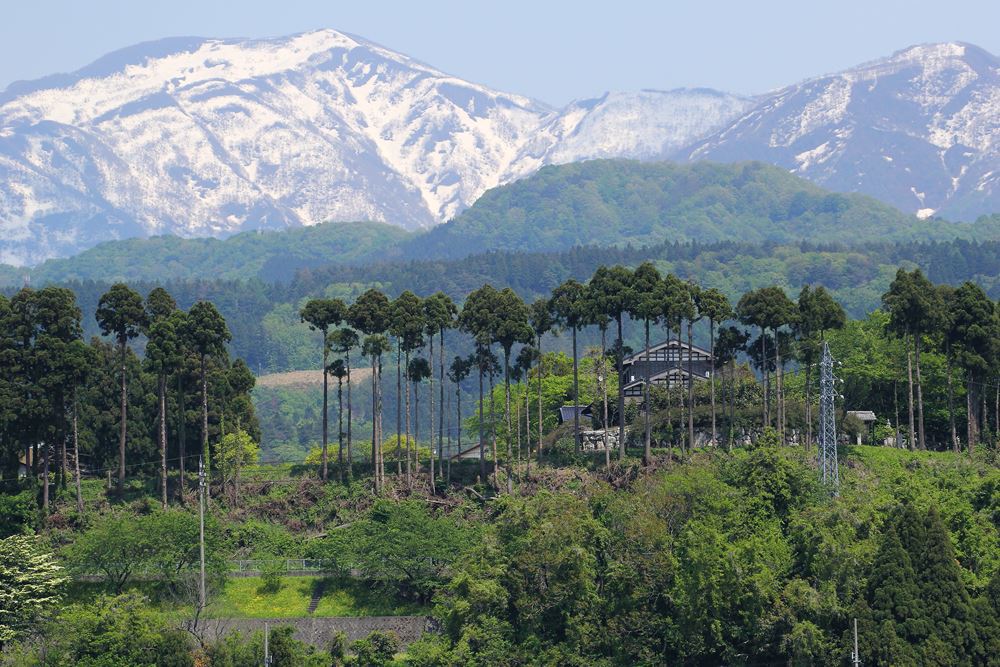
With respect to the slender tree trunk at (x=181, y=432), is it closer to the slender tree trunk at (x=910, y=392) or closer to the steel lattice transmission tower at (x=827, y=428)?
the steel lattice transmission tower at (x=827, y=428)

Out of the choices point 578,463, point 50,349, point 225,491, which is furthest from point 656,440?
point 50,349

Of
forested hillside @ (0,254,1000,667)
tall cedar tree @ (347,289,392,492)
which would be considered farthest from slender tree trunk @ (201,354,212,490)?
tall cedar tree @ (347,289,392,492)

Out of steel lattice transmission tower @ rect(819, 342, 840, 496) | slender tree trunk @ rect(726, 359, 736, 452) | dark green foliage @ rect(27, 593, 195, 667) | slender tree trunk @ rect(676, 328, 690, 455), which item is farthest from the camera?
slender tree trunk @ rect(726, 359, 736, 452)

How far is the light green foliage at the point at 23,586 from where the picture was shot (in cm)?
6888

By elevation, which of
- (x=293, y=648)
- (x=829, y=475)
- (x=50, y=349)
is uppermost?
(x=50, y=349)

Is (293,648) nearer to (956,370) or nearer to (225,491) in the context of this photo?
(225,491)

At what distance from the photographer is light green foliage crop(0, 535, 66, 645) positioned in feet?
226

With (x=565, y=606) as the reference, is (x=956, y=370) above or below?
above

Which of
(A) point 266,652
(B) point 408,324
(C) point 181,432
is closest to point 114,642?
(A) point 266,652

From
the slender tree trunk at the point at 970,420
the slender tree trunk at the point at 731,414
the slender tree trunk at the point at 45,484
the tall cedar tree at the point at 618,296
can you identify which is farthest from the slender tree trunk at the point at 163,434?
the slender tree trunk at the point at 970,420

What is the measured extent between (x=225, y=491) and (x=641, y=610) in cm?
2824

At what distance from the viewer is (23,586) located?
230 ft

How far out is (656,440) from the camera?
96500 millimetres

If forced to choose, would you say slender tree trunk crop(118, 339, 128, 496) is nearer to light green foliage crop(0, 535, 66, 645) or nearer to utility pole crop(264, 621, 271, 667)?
light green foliage crop(0, 535, 66, 645)
